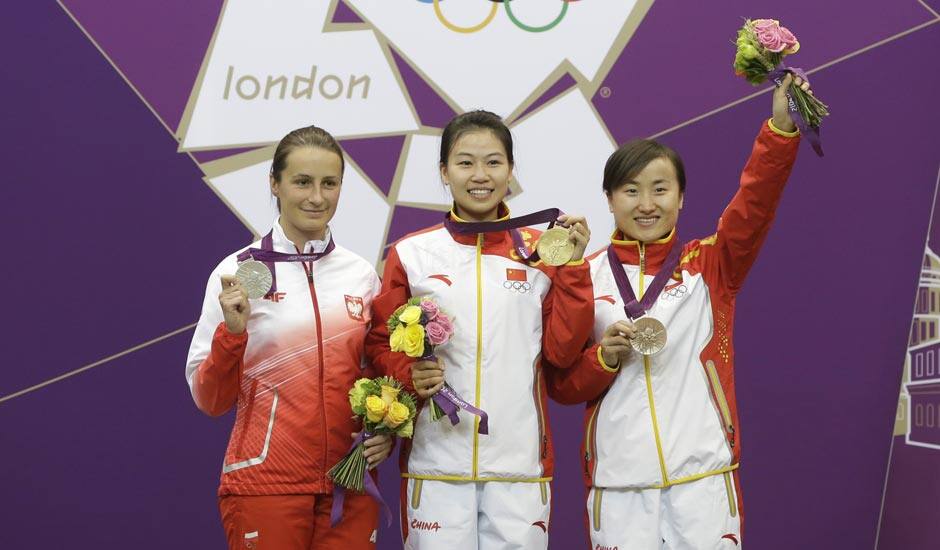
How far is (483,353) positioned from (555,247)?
36 centimetres

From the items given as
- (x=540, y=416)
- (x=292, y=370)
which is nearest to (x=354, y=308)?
(x=292, y=370)

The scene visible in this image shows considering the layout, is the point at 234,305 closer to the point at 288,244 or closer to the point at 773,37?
the point at 288,244

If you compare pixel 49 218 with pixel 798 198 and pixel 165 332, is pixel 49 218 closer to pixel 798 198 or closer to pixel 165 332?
pixel 165 332

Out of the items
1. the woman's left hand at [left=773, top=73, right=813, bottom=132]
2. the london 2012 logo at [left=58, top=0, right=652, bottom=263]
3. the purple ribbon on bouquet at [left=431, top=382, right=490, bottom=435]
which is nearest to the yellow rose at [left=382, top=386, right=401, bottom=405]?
the purple ribbon on bouquet at [left=431, top=382, right=490, bottom=435]

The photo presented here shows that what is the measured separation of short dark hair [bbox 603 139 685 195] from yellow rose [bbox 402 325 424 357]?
2.65 feet

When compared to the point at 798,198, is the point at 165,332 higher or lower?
lower

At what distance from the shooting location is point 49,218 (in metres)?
4.32

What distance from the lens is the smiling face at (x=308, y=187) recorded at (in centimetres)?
305

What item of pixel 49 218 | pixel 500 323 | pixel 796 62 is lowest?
pixel 500 323

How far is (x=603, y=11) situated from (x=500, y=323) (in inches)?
76.3

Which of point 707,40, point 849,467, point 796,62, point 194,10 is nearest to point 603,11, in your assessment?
point 707,40

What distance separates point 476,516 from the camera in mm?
2879

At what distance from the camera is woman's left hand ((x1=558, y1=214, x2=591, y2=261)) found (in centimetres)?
286

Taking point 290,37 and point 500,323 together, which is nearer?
point 500,323
